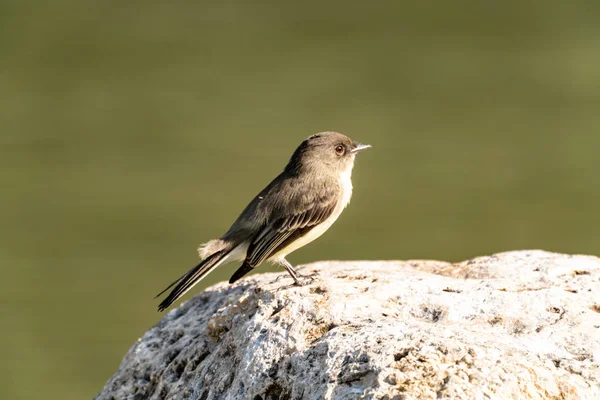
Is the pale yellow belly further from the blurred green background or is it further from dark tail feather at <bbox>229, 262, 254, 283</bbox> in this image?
the blurred green background

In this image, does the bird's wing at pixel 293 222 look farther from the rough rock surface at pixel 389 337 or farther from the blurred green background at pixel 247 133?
the blurred green background at pixel 247 133

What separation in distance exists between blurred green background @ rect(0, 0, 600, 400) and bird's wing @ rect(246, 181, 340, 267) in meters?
7.10

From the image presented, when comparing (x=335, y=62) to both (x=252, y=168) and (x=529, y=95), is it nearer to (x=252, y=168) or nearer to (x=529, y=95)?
(x=529, y=95)

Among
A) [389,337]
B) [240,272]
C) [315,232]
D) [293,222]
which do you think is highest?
[293,222]

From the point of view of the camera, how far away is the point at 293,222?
25.1 ft

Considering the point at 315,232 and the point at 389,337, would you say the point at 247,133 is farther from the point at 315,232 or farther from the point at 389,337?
the point at 389,337

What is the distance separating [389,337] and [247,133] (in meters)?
20.4

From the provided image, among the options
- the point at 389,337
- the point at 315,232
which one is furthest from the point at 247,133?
the point at 389,337

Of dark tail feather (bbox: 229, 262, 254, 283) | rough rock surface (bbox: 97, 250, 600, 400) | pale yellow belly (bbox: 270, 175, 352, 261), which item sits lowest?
rough rock surface (bbox: 97, 250, 600, 400)

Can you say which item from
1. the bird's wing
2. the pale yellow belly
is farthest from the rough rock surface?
the pale yellow belly

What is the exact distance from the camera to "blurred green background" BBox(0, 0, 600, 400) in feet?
57.9

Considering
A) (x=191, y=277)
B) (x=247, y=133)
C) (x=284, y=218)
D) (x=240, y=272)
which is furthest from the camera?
(x=247, y=133)

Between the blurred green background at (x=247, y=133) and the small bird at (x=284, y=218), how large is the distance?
22.6 feet

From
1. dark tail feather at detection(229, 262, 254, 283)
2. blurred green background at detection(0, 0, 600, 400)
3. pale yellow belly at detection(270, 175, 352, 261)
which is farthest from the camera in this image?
blurred green background at detection(0, 0, 600, 400)
